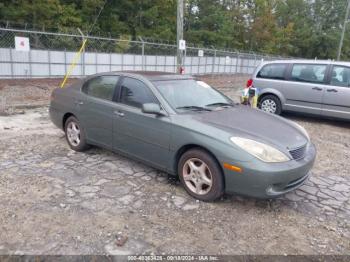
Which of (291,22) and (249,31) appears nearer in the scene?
(249,31)

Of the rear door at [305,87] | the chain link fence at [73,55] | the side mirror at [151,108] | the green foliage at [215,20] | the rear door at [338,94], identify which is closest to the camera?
the side mirror at [151,108]

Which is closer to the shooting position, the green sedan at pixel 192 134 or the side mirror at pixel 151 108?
the green sedan at pixel 192 134

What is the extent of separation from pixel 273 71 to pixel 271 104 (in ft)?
3.00

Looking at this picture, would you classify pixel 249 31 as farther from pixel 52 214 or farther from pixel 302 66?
pixel 52 214

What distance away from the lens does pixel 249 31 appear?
42.2m

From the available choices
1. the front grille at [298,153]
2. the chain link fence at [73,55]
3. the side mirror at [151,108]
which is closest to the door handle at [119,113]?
the side mirror at [151,108]

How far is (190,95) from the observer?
4.50m

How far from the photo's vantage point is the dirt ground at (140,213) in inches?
118

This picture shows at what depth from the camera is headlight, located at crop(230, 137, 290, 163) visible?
11.2 feet

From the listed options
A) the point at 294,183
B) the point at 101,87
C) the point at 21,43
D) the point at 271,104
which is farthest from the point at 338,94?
the point at 21,43

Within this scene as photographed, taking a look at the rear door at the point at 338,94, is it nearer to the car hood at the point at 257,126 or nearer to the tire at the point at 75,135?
the car hood at the point at 257,126

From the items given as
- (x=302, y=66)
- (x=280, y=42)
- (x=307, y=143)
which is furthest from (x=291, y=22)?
(x=307, y=143)

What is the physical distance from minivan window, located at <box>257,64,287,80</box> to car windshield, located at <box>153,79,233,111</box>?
4.43 metres

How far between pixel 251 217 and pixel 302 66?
6.08 metres
